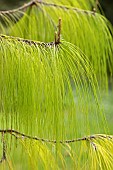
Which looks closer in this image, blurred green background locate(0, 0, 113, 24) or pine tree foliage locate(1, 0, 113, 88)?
pine tree foliage locate(1, 0, 113, 88)

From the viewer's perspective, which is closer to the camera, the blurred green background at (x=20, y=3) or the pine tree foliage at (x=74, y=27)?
the pine tree foliage at (x=74, y=27)

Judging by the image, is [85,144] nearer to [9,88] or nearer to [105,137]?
[105,137]

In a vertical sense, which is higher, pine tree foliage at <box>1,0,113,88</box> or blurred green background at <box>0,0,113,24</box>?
blurred green background at <box>0,0,113,24</box>

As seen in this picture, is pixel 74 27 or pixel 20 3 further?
pixel 20 3

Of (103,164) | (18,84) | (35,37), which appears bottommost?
(103,164)

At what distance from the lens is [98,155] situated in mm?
722

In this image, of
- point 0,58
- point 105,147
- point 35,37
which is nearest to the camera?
point 0,58

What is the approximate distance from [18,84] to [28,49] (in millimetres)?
53

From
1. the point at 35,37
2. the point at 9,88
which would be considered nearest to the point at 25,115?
the point at 9,88

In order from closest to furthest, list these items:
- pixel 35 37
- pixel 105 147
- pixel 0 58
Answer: pixel 0 58, pixel 105 147, pixel 35 37

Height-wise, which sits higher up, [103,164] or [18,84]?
[18,84]

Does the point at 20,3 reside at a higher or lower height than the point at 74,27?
higher

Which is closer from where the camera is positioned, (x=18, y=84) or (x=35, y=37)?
(x=18, y=84)

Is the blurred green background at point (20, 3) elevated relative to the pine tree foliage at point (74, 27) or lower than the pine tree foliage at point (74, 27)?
elevated
